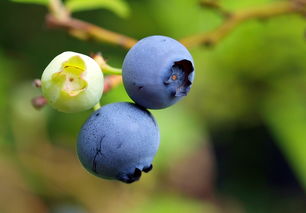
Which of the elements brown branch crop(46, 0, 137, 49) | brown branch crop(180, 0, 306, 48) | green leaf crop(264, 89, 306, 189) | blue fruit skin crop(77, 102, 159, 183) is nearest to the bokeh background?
green leaf crop(264, 89, 306, 189)

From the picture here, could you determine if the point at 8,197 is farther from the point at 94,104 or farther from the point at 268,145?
the point at 94,104

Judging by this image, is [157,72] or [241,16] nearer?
[157,72]

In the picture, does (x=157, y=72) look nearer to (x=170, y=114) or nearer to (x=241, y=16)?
(x=241, y=16)

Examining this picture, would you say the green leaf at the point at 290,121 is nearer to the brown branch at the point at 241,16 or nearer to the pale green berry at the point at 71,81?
the brown branch at the point at 241,16

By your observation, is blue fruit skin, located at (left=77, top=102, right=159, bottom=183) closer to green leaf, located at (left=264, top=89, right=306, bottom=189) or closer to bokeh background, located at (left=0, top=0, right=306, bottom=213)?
bokeh background, located at (left=0, top=0, right=306, bottom=213)

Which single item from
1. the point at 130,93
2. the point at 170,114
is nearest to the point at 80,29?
the point at 130,93

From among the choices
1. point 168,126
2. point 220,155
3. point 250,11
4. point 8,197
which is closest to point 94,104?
point 250,11

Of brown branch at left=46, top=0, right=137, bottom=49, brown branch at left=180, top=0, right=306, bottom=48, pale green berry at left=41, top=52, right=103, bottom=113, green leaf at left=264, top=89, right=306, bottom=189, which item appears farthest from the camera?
green leaf at left=264, top=89, right=306, bottom=189

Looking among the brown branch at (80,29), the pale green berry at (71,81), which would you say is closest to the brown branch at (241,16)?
the brown branch at (80,29)
